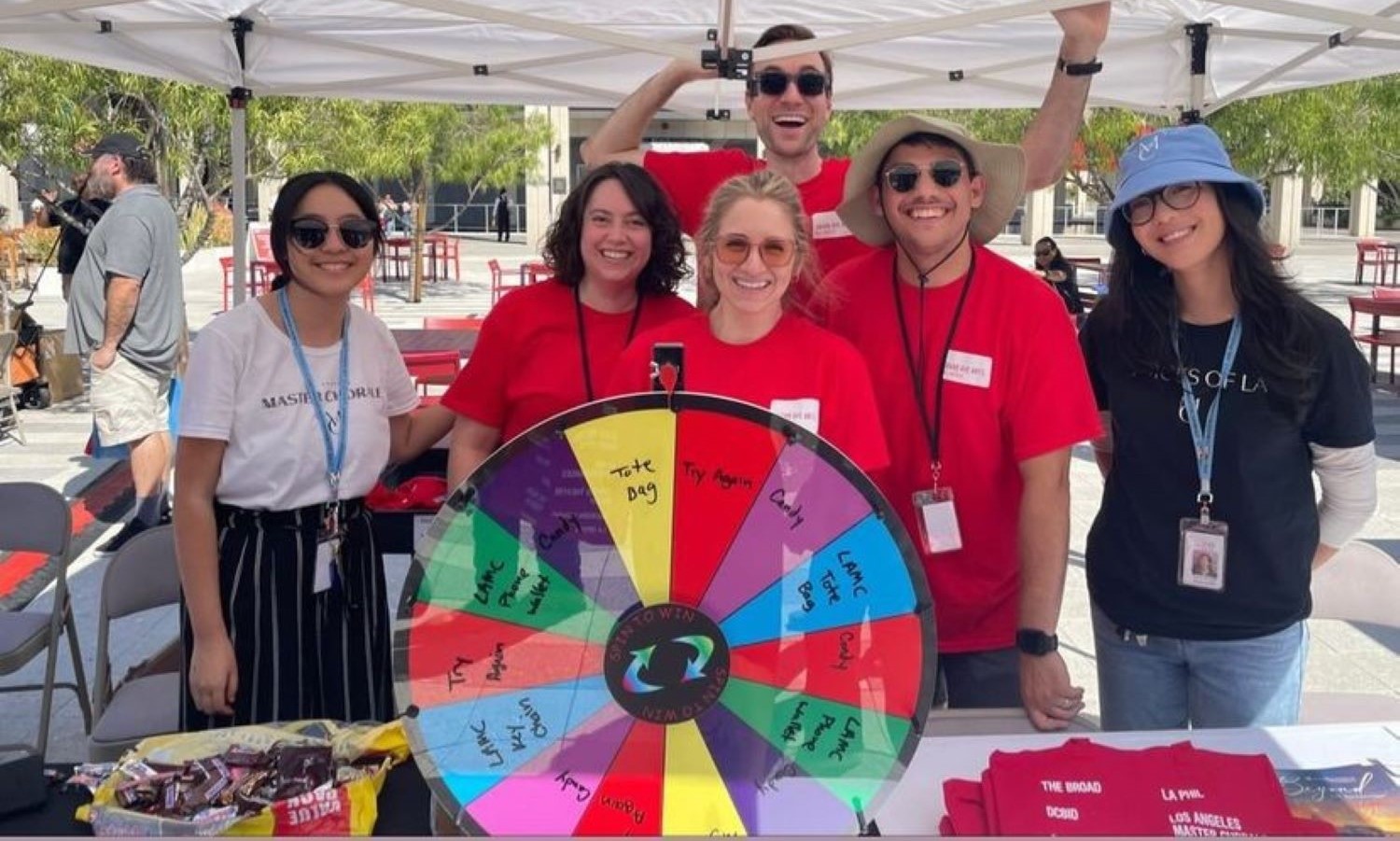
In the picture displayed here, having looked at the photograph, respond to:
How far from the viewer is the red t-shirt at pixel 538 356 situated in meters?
2.48

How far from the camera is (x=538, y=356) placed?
98.9 inches

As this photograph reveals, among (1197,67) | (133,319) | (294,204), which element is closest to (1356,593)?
(294,204)

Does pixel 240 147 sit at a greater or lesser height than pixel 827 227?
greater

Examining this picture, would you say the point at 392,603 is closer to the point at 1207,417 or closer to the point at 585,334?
the point at 585,334

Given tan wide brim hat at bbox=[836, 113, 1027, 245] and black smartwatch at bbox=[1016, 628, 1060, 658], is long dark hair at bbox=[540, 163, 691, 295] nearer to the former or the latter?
tan wide brim hat at bbox=[836, 113, 1027, 245]

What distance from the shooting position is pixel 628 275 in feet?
8.18

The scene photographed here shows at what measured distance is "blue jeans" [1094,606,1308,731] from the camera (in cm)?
230

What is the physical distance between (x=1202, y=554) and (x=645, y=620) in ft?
4.11

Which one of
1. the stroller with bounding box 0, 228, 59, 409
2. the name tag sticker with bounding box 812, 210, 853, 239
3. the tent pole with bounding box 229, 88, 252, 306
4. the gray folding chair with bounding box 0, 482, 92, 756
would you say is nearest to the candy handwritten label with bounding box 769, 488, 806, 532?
the name tag sticker with bounding box 812, 210, 853, 239

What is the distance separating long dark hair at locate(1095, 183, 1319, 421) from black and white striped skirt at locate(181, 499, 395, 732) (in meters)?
1.68

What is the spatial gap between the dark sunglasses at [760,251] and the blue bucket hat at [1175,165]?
27.4 inches

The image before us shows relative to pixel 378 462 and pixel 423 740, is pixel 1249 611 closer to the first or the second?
pixel 423 740

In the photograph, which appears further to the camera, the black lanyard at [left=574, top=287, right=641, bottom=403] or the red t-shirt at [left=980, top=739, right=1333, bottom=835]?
the black lanyard at [left=574, top=287, right=641, bottom=403]

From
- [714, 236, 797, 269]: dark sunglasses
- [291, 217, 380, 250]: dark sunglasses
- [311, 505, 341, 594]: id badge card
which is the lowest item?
[311, 505, 341, 594]: id badge card
